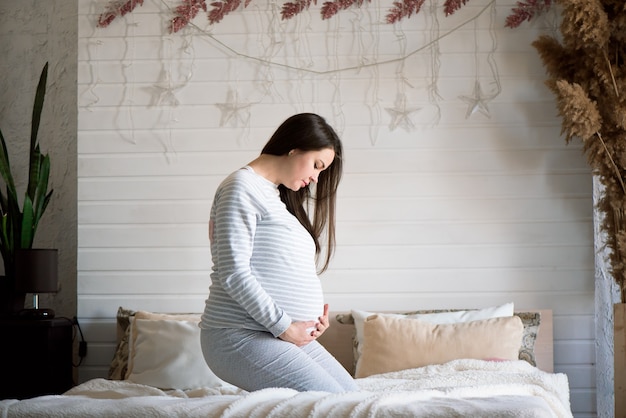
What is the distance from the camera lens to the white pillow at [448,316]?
12.3 ft

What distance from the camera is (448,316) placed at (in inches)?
148

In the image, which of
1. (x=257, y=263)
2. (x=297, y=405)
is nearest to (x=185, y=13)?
(x=257, y=263)

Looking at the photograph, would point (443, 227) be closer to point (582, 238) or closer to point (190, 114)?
point (582, 238)

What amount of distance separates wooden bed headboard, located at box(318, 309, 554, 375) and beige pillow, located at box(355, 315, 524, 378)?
0.28 meters

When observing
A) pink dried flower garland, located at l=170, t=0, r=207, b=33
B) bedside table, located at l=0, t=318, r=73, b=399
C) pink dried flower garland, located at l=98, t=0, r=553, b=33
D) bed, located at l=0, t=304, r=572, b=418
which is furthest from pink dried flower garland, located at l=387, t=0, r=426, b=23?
bedside table, located at l=0, t=318, r=73, b=399

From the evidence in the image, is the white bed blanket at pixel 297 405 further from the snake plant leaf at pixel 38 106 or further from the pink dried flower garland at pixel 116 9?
the pink dried flower garland at pixel 116 9

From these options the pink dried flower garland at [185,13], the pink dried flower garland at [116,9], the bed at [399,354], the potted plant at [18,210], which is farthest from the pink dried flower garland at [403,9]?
the potted plant at [18,210]

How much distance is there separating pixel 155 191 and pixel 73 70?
2.73 ft

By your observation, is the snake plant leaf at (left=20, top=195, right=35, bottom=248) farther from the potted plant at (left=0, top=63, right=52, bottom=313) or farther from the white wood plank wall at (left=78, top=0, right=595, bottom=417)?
the white wood plank wall at (left=78, top=0, right=595, bottom=417)

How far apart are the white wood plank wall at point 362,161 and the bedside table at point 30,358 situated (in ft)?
1.11

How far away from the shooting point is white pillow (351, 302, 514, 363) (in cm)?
374

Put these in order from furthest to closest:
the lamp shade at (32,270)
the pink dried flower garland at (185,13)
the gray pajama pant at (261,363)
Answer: the pink dried flower garland at (185,13) < the lamp shade at (32,270) < the gray pajama pant at (261,363)

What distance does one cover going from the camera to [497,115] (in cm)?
405

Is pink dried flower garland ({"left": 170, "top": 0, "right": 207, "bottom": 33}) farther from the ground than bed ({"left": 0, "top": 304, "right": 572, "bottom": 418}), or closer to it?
farther from the ground
